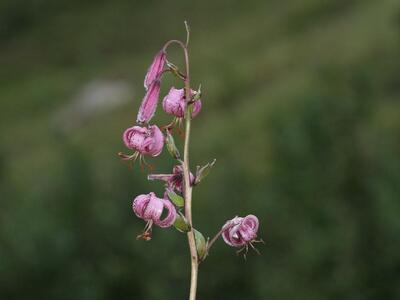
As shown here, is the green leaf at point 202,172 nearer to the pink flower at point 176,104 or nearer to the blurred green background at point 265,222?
the pink flower at point 176,104

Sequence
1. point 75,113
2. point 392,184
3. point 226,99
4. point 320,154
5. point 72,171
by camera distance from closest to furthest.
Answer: point 392,184, point 320,154, point 72,171, point 226,99, point 75,113

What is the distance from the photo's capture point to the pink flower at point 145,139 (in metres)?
2.77

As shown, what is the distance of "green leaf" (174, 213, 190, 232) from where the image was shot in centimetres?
269

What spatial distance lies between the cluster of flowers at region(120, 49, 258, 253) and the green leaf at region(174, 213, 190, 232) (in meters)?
0.02

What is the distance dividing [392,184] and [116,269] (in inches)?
150

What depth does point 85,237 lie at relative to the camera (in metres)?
14.5

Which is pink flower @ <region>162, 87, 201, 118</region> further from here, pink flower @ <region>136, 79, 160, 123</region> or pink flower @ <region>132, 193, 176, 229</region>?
pink flower @ <region>132, 193, 176, 229</region>

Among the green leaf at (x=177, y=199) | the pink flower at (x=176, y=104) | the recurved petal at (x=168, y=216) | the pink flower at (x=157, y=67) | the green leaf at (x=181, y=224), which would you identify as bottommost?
the green leaf at (x=181, y=224)

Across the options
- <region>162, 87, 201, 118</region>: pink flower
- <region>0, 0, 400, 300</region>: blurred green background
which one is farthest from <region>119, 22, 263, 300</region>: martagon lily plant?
<region>0, 0, 400, 300</region>: blurred green background

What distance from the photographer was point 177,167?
9.33 ft

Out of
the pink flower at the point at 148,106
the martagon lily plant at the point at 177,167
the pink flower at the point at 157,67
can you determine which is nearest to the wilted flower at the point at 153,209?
the martagon lily plant at the point at 177,167

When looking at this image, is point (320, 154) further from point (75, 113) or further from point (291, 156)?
point (75, 113)

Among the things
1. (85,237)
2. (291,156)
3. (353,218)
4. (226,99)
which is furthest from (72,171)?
(226,99)

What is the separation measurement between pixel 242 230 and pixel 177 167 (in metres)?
0.28
